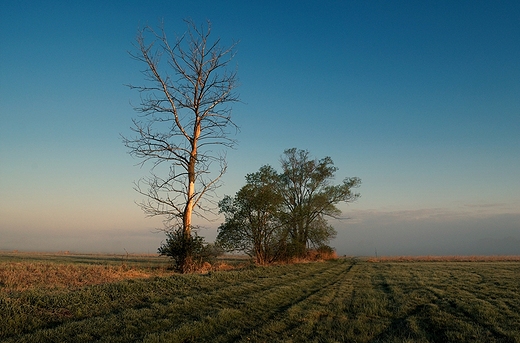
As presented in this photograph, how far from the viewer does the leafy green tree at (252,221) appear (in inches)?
1139

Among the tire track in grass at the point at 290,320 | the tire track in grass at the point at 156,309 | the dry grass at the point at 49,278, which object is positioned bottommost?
the tire track in grass at the point at 290,320

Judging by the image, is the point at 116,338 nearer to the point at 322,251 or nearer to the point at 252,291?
the point at 252,291

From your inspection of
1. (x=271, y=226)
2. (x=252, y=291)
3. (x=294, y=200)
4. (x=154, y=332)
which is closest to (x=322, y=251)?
(x=294, y=200)

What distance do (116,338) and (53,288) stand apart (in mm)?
4564

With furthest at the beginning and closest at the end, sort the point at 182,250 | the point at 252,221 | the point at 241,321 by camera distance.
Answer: the point at 252,221 < the point at 182,250 < the point at 241,321

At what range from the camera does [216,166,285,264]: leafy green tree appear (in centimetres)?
2892

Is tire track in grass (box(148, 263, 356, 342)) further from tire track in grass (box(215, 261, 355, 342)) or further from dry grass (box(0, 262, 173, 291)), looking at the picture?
dry grass (box(0, 262, 173, 291))

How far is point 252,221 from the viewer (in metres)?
29.0

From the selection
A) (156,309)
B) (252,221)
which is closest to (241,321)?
(156,309)

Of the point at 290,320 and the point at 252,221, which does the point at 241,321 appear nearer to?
the point at 290,320

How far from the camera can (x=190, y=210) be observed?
17656 mm

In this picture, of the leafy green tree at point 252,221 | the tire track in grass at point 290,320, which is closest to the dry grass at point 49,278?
the tire track in grass at point 290,320

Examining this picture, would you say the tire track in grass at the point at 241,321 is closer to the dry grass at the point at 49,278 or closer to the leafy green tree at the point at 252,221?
the dry grass at the point at 49,278

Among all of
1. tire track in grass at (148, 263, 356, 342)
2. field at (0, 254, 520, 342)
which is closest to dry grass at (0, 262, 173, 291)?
field at (0, 254, 520, 342)
